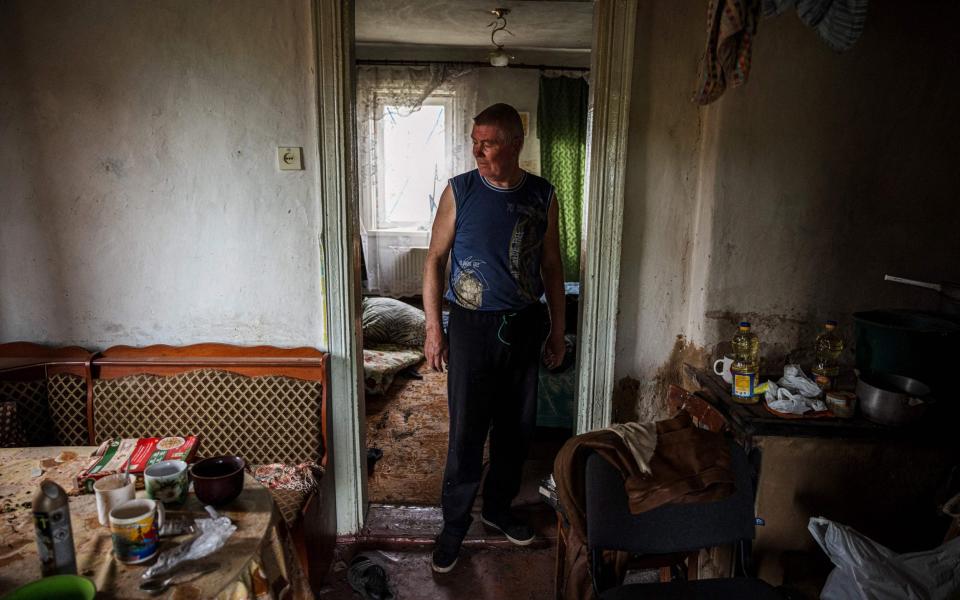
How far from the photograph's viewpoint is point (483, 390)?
7.25 feet

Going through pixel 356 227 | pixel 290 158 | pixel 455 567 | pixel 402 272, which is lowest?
pixel 455 567

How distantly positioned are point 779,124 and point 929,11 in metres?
0.68

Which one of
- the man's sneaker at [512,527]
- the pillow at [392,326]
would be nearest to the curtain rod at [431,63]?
the pillow at [392,326]

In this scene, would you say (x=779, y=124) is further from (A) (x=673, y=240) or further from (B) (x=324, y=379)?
(B) (x=324, y=379)

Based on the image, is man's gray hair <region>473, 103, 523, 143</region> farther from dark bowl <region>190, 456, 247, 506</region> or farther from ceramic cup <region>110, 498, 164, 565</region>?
ceramic cup <region>110, 498, 164, 565</region>

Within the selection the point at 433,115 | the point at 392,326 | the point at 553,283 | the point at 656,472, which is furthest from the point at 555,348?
the point at 433,115

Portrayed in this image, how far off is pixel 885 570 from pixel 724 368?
0.83 meters

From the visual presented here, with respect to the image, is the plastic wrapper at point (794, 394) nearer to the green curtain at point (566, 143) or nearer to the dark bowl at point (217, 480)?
the dark bowl at point (217, 480)

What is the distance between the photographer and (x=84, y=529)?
1.25 metres

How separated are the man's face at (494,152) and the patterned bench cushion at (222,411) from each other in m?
1.12

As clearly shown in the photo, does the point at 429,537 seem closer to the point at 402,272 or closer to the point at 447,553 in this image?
the point at 447,553

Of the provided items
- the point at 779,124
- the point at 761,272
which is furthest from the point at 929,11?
the point at 761,272

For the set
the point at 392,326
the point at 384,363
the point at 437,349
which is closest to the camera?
the point at 437,349

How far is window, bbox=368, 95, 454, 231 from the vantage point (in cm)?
646
